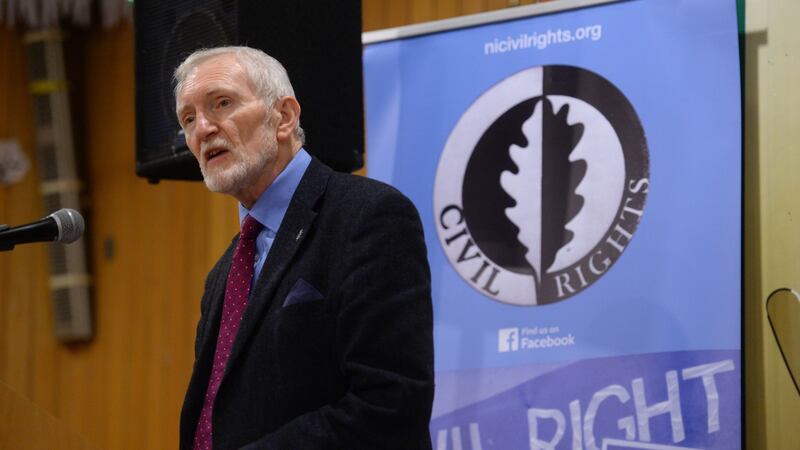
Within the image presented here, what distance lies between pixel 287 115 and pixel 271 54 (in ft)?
2.35

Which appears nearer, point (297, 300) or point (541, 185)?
point (297, 300)

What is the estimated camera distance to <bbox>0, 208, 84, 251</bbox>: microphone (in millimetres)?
1920

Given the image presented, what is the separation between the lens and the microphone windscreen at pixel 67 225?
6.47 feet

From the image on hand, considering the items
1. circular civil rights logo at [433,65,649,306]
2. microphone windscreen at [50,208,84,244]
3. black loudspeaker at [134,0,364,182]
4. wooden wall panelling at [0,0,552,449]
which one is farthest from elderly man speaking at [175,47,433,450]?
wooden wall panelling at [0,0,552,449]

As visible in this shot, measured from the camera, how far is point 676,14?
2.89m

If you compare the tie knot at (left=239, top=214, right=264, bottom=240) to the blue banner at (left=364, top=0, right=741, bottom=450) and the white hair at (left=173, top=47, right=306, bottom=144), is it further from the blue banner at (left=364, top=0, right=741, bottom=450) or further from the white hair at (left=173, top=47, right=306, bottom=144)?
the blue banner at (left=364, top=0, right=741, bottom=450)

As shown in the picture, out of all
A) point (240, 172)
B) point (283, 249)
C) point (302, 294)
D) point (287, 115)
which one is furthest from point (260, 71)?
point (302, 294)

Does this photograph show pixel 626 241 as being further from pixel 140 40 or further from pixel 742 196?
pixel 140 40

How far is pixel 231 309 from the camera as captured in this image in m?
2.08

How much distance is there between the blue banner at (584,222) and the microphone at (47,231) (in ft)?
4.37

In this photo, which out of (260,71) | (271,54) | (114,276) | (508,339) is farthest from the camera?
(114,276)

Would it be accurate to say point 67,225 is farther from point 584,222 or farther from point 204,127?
point 584,222

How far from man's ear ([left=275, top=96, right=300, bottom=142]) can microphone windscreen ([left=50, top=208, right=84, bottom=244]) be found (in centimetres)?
43

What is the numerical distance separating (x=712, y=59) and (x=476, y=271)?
0.83 m
